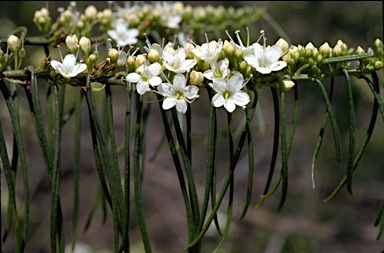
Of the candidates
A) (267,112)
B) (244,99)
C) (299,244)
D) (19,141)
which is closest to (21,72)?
(19,141)

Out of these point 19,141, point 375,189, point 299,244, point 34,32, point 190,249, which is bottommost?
point 299,244

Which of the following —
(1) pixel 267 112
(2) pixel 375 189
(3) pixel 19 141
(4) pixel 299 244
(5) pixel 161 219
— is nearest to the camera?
(3) pixel 19 141

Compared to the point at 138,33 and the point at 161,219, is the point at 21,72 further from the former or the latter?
the point at 161,219

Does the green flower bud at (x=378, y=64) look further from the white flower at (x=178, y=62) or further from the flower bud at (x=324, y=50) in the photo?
the white flower at (x=178, y=62)

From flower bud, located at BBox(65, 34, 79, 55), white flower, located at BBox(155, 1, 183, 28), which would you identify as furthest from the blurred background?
flower bud, located at BBox(65, 34, 79, 55)

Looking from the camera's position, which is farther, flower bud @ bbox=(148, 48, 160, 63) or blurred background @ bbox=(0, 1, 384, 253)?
blurred background @ bbox=(0, 1, 384, 253)

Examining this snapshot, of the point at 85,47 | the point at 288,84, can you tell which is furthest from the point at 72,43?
the point at 288,84

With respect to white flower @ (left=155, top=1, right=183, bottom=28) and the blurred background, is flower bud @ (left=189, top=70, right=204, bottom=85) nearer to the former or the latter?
white flower @ (left=155, top=1, right=183, bottom=28)
